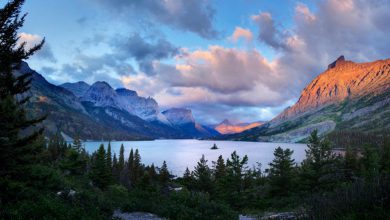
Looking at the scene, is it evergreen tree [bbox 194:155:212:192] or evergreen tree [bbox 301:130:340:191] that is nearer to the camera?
evergreen tree [bbox 301:130:340:191]

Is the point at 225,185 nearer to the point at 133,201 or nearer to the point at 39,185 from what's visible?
the point at 133,201

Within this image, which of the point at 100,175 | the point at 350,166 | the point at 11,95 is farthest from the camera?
the point at 100,175

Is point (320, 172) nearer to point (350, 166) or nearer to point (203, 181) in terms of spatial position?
point (350, 166)

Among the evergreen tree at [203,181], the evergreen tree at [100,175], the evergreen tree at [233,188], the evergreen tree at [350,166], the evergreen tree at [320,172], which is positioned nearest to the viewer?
the evergreen tree at [233,188]

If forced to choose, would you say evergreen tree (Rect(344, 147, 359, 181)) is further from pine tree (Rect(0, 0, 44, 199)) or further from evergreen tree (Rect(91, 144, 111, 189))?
pine tree (Rect(0, 0, 44, 199))

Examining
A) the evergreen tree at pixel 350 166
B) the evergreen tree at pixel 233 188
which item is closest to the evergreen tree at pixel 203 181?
the evergreen tree at pixel 233 188

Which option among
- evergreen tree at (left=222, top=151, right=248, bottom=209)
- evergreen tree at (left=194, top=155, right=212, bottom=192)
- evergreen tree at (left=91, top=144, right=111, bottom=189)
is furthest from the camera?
evergreen tree at (left=91, top=144, right=111, bottom=189)

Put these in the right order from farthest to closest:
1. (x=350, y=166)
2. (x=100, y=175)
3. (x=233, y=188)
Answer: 1. (x=100, y=175)
2. (x=350, y=166)
3. (x=233, y=188)

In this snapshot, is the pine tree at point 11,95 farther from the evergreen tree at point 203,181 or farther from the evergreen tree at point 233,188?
the evergreen tree at point 203,181

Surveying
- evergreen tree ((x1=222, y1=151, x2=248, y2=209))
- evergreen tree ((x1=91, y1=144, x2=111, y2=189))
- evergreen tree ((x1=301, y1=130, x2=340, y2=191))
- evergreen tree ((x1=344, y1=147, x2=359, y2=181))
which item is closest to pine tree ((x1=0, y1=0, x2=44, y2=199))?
evergreen tree ((x1=222, y1=151, x2=248, y2=209))

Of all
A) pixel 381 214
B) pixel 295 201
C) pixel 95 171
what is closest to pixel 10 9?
pixel 381 214

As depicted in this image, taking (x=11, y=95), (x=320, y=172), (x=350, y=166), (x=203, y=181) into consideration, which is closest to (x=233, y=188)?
(x=203, y=181)

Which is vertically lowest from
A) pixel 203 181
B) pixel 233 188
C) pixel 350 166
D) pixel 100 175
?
pixel 203 181

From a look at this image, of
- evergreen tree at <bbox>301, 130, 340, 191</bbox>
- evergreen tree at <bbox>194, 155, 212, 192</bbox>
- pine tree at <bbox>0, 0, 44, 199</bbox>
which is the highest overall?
pine tree at <bbox>0, 0, 44, 199</bbox>
